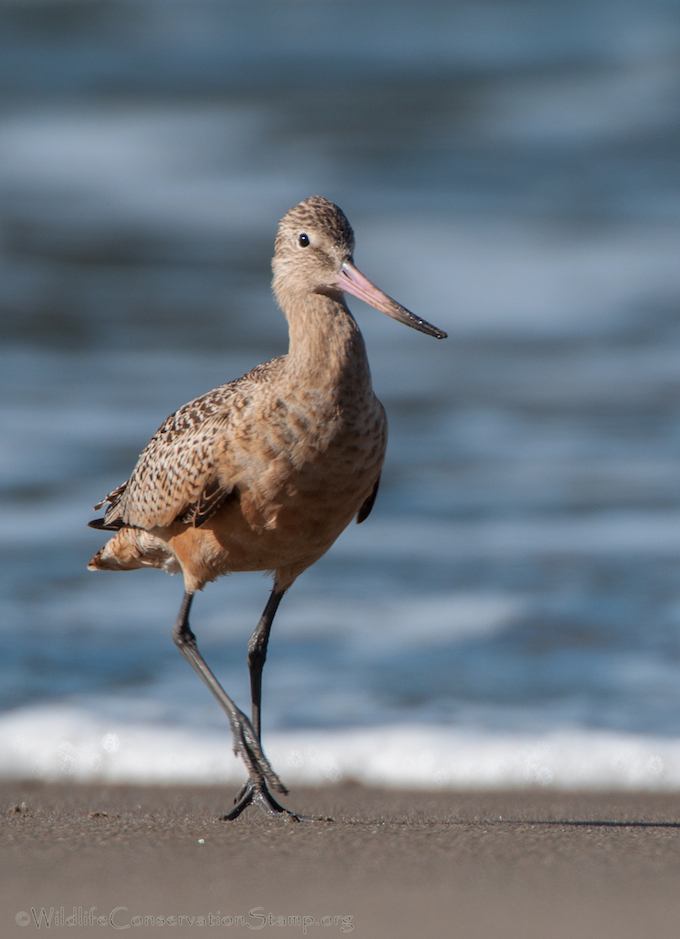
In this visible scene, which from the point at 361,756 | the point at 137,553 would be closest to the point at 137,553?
the point at 137,553

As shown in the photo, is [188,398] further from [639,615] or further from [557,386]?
[639,615]

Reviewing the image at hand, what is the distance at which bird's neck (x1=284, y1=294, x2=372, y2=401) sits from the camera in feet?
15.7

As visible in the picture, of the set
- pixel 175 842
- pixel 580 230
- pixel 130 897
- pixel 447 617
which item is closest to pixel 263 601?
pixel 447 617

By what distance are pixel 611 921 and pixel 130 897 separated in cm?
121

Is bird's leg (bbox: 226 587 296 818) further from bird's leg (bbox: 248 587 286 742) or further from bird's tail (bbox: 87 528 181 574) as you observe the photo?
bird's tail (bbox: 87 528 181 574)

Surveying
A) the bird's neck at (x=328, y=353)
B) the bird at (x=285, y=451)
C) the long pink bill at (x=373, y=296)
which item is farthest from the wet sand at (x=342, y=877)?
the long pink bill at (x=373, y=296)

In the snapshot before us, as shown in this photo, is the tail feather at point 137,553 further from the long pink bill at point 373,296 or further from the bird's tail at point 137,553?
the long pink bill at point 373,296

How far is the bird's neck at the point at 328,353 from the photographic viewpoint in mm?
4785

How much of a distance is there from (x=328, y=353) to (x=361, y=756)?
2225 mm

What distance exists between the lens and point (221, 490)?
476cm

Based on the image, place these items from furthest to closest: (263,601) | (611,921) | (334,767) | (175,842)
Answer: (263,601) < (334,767) < (175,842) < (611,921)

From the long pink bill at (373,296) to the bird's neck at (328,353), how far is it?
0.33ft

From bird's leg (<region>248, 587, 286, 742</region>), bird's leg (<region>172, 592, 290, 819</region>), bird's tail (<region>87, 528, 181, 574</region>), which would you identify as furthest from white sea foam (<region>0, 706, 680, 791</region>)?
bird's leg (<region>172, 592, 290, 819</region>)

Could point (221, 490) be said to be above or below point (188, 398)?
below
